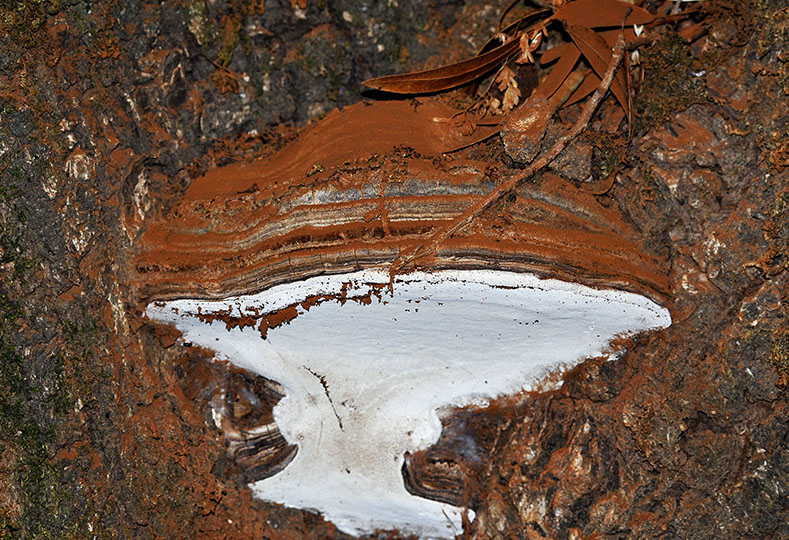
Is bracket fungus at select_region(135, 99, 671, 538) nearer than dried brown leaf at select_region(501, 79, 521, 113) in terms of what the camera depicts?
Yes

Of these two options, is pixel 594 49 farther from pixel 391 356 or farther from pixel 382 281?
pixel 391 356

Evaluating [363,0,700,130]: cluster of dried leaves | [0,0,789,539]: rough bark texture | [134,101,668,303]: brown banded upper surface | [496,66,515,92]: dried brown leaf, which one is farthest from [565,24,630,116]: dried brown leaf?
[134,101,668,303]: brown banded upper surface

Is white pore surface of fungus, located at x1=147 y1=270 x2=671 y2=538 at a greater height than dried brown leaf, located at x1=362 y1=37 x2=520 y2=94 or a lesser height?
lesser

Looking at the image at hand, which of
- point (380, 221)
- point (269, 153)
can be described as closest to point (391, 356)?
point (380, 221)

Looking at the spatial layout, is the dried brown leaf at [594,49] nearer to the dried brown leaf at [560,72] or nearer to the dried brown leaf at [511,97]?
the dried brown leaf at [560,72]

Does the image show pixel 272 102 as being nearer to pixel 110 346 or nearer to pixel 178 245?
pixel 178 245

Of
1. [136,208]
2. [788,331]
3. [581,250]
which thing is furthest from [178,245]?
[788,331]

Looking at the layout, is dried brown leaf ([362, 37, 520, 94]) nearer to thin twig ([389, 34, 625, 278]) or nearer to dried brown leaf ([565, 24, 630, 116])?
dried brown leaf ([565, 24, 630, 116])
